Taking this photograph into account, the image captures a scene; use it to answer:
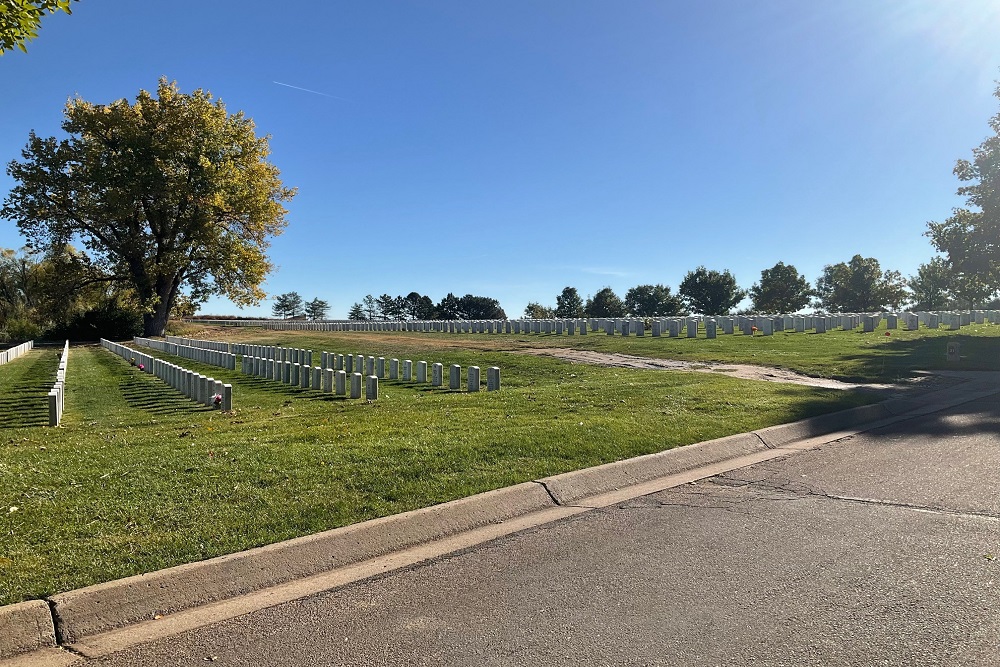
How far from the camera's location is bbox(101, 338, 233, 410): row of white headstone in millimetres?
12969

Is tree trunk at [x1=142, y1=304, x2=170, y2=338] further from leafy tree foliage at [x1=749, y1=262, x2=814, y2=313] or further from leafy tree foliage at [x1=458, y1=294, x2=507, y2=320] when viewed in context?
leafy tree foliage at [x1=749, y1=262, x2=814, y2=313]

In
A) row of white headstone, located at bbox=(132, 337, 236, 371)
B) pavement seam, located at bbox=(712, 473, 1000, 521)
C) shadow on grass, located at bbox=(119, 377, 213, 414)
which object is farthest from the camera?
row of white headstone, located at bbox=(132, 337, 236, 371)

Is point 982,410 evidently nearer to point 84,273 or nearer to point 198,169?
point 198,169

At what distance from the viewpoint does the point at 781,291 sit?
79812mm

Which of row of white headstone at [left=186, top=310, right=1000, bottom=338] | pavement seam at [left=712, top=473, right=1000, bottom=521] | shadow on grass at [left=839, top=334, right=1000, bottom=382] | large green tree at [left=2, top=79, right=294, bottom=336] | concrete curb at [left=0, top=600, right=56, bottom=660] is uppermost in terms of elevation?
large green tree at [left=2, top=79, right=294, bottom=336]

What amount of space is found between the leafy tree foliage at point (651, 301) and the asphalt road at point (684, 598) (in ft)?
261

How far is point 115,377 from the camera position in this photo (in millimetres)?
20828

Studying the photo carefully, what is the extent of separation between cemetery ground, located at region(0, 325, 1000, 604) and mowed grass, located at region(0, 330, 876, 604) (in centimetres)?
2

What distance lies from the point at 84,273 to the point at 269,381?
34658 millimetres

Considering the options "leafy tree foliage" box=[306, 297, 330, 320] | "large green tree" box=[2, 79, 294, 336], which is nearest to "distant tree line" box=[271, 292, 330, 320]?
"leafy tree foliage" box=[306, 297, 330, 320]

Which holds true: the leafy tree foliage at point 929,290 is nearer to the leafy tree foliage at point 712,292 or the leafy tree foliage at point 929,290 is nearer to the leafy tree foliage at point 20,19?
the leafy tree foliage at point 712,292

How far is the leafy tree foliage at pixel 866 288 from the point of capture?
73562mm

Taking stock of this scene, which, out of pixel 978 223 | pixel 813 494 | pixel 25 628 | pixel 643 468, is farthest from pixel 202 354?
pixel 978 223

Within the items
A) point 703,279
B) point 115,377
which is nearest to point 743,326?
point 115,377
